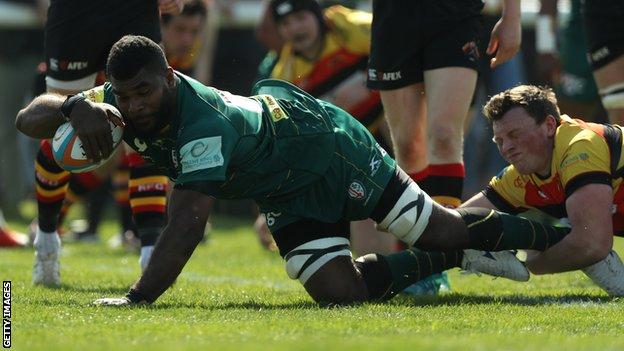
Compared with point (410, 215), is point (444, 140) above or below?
above

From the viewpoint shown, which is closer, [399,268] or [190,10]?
[399,268]

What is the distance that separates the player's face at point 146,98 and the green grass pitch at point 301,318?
0.82 meters

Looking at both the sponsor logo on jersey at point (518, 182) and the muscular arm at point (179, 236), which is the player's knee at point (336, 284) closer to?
the muscular arm at point (179, 236)

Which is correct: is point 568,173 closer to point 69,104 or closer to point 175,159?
point 175,159

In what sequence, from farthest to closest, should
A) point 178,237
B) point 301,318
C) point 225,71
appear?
1. point 225,71
2. point 178,237
3. point 301,318

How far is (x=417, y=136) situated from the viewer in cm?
725

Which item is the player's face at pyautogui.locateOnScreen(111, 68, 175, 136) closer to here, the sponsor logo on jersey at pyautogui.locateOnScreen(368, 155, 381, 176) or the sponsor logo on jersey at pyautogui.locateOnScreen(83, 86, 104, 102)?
the sponsor logo on jersey at pyautogui.locateOnScreen(83, 86, 104, 102)

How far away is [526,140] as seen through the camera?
6.54 metres

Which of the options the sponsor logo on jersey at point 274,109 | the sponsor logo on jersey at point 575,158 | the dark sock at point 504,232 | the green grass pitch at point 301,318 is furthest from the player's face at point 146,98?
the sponsor logo on jersey at point 575,158

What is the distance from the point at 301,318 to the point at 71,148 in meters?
1.28

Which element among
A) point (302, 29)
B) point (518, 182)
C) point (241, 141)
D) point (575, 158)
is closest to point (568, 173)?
point (575, 158)

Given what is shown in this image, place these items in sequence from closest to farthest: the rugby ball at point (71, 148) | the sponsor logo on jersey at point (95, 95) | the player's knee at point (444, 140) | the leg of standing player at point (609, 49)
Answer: the rugby ball at point (71, 148), the sponsor logo on jersey at point (95, 95), the player's knee at point (444, 140), the leg of standing player at point (609, 49)

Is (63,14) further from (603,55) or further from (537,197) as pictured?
(603,55)

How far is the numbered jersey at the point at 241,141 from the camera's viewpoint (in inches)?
217
